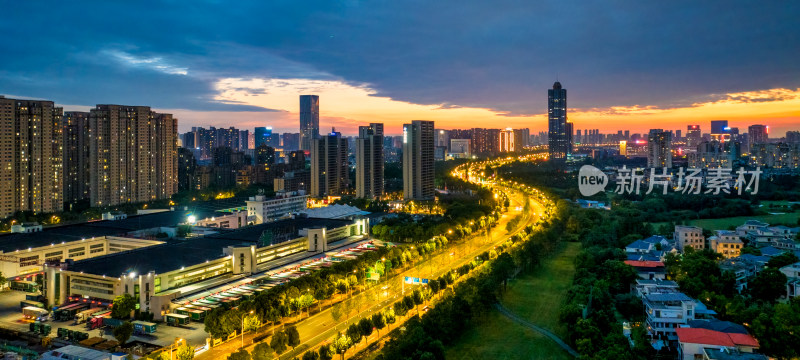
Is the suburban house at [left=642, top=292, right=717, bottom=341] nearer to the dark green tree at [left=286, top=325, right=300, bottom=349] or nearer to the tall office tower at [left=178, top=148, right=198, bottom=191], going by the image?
the dark green tree at [left=286, top=325, right=300, bottom=349]

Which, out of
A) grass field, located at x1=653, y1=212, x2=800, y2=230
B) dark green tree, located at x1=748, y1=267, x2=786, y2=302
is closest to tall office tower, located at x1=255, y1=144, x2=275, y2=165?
grass field, located at x1=653, y1=212, x2=800, y2=230

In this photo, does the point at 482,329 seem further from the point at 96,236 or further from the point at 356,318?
the point at 96,236

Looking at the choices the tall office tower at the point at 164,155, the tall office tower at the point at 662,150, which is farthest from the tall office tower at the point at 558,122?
the tall office tower at the point at 164,155

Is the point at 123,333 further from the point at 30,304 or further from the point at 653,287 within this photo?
the point at 653,287

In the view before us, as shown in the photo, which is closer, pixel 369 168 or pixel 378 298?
pixel 378 298

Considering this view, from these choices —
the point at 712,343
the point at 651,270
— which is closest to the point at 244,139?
the point at 651,270

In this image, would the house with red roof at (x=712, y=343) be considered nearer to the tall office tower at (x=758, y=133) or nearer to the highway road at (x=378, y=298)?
the highway road at (x=378, y=298)

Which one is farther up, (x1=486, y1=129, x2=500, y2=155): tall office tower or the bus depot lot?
(x1=486, y1=129, x2=500, y2=155): tall office tower
